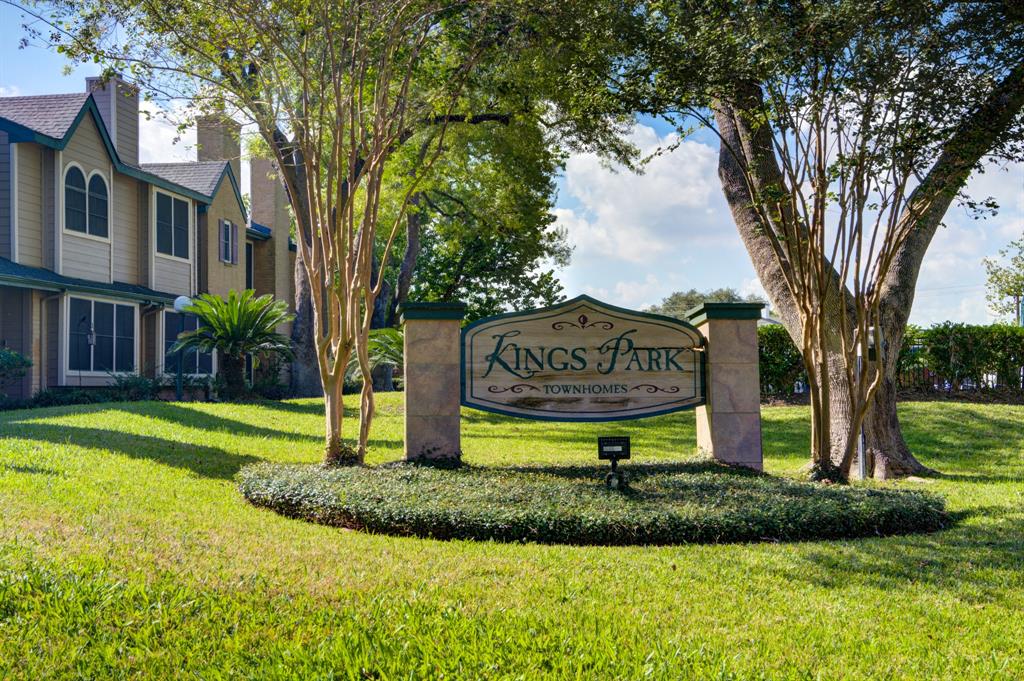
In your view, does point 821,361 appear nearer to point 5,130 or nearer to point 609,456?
point 609,456

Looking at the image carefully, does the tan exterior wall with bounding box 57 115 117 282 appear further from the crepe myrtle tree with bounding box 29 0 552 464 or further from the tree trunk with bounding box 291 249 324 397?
the crepe myrtle tree with bounding box 29 0 552 464

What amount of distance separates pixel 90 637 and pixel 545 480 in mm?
4770

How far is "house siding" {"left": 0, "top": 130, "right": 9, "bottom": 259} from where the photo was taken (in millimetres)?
17562

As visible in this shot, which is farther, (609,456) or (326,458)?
(326,458)

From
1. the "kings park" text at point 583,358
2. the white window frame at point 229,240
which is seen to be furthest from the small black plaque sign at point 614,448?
the white window frame at point 229,240

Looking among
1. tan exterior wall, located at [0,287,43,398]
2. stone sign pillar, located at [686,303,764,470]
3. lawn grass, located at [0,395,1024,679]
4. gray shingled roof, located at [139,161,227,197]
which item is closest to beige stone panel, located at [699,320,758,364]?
stone sign pillar, located at [686,303,764,470]

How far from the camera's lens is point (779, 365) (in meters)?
19.3

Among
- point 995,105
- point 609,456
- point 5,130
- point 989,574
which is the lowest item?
point 989,574

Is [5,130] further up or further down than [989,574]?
further up

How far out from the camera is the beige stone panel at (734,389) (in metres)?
9.73

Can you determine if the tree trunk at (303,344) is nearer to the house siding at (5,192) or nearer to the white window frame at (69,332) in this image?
the white window frame at (69,332)

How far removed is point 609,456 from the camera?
7.93 metres

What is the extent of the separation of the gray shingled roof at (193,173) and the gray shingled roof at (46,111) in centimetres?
498

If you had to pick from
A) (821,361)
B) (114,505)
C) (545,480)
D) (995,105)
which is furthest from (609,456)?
(995,105)
